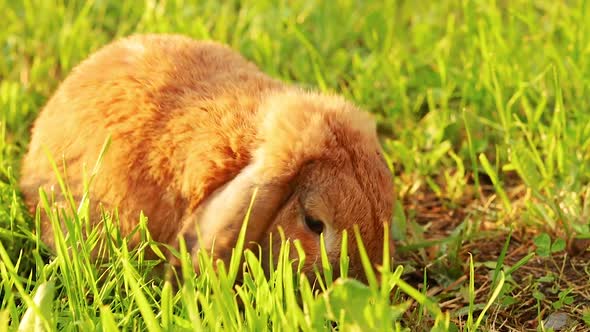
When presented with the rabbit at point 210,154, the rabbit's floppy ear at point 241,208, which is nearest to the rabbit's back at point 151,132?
the rabbit at point 210,154

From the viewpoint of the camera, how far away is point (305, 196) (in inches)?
109

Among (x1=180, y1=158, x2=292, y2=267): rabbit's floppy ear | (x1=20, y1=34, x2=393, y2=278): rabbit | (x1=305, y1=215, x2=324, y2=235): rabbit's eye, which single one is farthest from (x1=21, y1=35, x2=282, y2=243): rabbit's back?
(x1=305, y1=215, x2=324, y2=235): rabbit's eye

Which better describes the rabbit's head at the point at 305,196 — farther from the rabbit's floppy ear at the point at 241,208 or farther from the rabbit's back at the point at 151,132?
the rabbit's back at the point at 151,132

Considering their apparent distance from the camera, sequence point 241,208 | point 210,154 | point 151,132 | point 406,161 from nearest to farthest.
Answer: point 241,208 < point 210,154 < point 151,132 < point 406,161

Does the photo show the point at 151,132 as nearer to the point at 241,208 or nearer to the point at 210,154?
the point at 210,154

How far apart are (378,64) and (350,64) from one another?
33 centimetres

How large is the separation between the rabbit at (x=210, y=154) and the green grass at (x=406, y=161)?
154 millimetres

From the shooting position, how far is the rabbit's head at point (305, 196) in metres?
2.72

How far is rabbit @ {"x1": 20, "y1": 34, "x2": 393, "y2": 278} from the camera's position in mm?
2748

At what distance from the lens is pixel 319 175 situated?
9.07ft

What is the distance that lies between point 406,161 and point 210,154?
1.24m

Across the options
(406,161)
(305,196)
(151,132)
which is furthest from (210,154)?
(406,161)

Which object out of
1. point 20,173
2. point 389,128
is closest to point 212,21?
point 389,128

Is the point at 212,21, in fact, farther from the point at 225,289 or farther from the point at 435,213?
the point at 225,289
